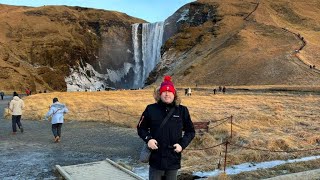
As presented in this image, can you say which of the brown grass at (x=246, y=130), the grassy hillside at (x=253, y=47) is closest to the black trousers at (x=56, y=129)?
the brown grass at (x=246, y=130)

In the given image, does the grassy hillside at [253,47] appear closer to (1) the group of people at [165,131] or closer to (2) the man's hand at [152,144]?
(1) the group of people at [165,131]

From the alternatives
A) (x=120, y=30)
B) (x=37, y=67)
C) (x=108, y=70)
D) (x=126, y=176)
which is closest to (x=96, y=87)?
(x=108, y=70)

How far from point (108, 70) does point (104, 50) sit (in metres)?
7.08

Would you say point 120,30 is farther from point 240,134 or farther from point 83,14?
Answer: point 240,134

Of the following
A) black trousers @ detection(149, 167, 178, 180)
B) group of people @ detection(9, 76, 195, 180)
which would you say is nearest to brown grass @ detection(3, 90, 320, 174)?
black trousers @ detection(149, 167, 178, 180)

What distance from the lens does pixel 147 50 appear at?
9075cm

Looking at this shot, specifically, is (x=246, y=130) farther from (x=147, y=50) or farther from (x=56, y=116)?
(x=147, y=50)

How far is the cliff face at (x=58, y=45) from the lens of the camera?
250 feet

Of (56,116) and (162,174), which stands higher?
(162,174)

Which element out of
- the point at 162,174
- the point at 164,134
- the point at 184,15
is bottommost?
the point at 162,174

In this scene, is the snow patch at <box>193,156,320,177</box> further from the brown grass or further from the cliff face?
the cliff face

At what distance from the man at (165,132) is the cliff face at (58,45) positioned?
222 feet

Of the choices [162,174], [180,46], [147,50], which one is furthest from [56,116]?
[147,50]

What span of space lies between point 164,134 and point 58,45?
84.5m
